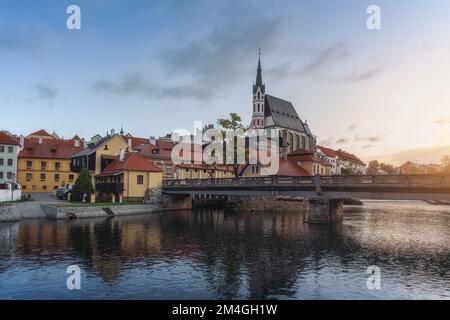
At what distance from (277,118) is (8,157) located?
10147 cm

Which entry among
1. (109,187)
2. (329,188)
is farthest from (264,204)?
(109,187)

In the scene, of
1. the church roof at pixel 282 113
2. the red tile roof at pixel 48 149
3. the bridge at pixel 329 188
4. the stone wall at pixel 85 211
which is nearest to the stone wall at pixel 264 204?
the bridge at pixel 329 188

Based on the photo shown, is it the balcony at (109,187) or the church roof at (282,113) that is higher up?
the church roof at (282,113)

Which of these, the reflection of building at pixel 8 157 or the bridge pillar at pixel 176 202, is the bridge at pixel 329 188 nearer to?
the bridge pillar at pixel 176 202

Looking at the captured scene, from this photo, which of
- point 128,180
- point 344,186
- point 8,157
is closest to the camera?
point 344,186

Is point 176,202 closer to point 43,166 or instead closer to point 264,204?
point 264,204

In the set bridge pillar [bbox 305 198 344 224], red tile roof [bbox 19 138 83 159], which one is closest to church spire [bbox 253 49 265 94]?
red tile roof [bbox 19 138 83 159]

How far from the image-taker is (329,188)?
45031 mm

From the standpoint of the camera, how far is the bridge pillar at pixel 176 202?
226ft

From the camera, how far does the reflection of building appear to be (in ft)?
257

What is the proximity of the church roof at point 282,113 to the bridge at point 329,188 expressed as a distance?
292 feet

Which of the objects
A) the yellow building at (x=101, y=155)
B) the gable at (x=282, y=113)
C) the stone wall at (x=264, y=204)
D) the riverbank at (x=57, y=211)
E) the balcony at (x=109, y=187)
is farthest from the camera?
the gable at (x=282, y=113)

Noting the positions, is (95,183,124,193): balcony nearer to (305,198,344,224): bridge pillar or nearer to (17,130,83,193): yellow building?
(17,130,83,193): yellow building
